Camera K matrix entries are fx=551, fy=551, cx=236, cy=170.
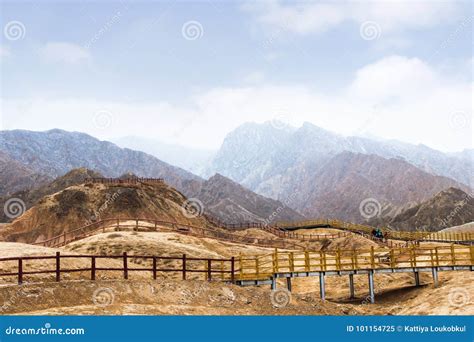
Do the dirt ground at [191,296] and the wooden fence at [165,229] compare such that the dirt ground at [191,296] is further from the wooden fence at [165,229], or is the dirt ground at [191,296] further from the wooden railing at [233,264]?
the wooden fence at [165,229]

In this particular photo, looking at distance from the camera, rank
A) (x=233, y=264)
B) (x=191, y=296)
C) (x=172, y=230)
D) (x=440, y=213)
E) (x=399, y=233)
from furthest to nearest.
A: (x=440, y=213), (x=399, y=233), (x=172, y=230), (x=233, y=264), (x=191, y=296)

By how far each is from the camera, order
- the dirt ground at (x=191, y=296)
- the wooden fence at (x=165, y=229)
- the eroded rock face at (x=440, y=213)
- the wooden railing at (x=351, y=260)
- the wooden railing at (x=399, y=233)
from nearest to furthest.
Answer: the dirt ground at (x=191, y=296)
the wooden railing at (x=351, y=260)
the wooden fence at (x=165, y=229)
the wooden railing at (x=399, y=233)
the eroded rock face at (x=440, y=213)

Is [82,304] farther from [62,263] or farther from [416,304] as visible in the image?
[416,304]

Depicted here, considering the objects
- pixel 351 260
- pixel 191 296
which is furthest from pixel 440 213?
pixel 191 296

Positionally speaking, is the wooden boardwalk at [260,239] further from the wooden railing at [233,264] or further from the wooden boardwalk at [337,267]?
the wooden boardwalk at [337,267]

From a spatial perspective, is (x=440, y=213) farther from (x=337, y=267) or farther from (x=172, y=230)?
(x=337, y=267)

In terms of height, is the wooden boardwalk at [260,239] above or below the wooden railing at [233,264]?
above

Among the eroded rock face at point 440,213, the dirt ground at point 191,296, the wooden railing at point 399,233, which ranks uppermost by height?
the eroded rock face at point 440,213

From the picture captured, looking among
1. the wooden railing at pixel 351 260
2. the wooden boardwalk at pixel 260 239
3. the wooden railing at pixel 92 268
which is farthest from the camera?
the wooden boardwalk at pixel 260 239

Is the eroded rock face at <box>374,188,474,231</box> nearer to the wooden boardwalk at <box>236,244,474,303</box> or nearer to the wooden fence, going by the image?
the wooden fence

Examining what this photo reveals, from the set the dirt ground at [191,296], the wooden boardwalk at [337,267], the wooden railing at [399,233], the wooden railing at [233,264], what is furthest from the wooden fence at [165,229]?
the wooden boardwalk at [337,267]

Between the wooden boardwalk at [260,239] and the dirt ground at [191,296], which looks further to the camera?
the wooden boardwalk at [260,239]

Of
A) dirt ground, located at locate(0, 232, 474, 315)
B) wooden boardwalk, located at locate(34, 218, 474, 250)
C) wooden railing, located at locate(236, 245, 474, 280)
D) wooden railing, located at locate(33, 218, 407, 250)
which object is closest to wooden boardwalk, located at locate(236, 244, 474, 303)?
wooden railing, located at locate(236, 245, 474, 280)
